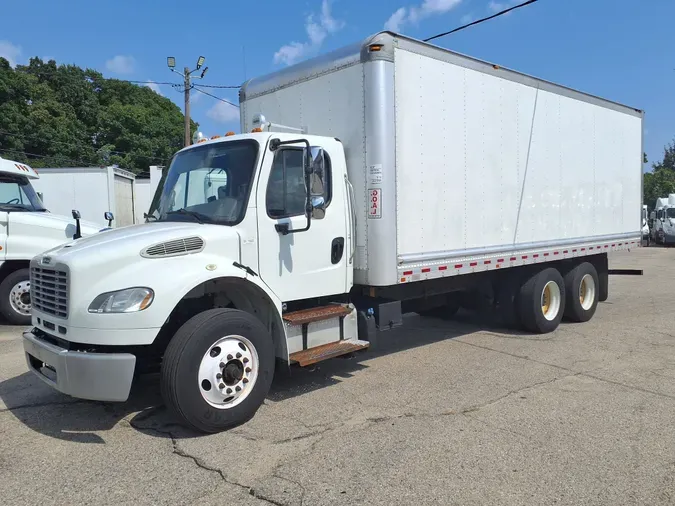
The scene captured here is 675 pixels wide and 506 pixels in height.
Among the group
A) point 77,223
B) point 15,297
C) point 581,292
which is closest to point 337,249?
point 77,223

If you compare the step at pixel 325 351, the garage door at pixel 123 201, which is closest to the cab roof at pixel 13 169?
the garage door at pixel 123 201

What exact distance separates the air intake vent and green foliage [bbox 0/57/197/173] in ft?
113

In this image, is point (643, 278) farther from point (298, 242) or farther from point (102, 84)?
point (102, 84)

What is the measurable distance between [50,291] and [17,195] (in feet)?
20.7

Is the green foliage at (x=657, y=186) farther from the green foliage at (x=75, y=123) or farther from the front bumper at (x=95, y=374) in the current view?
the front bumper at (x=95, y=374)

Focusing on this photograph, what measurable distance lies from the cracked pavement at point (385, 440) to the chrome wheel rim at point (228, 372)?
1.00ft

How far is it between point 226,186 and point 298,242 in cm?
86

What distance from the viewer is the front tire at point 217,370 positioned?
431 cm

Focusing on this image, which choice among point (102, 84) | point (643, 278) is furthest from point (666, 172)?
point (102, 84)

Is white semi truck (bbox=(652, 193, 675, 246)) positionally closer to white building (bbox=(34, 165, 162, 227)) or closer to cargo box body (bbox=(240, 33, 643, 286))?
cargo box body (bbox=(240, 33, 643, 286))

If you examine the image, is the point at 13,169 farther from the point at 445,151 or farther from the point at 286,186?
the point at 445,151

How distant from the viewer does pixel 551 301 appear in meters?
8.73

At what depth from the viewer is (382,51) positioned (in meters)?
5.60

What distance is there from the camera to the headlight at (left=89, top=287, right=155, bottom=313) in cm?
420
